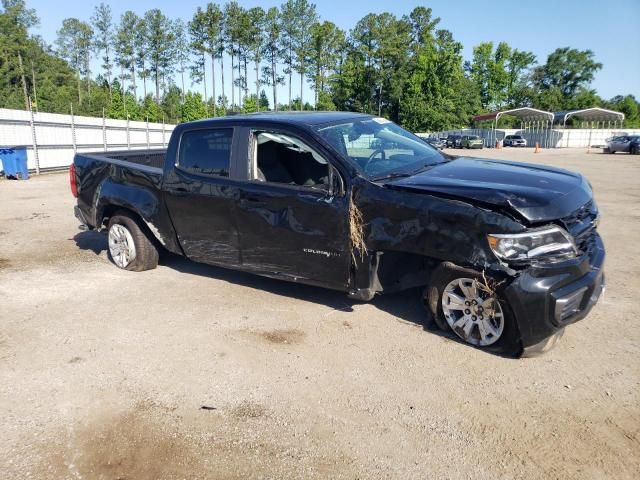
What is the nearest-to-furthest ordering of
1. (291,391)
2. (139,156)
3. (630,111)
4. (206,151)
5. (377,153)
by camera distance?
1. (291,391)
2. (377,153)
3. (206,151)
4. (139,156)
5. (630,111)

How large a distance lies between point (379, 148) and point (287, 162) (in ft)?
2.89

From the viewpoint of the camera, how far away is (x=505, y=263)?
134 inches

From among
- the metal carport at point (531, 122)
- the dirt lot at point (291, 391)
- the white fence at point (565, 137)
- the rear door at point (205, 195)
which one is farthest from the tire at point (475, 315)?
the white fence at point (565, 137)

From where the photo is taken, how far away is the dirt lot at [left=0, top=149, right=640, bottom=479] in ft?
8.58

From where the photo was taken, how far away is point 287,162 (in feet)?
15.1

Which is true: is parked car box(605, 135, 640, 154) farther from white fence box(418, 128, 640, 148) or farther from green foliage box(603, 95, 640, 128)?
green foliage box(603, 95, 640, 128)

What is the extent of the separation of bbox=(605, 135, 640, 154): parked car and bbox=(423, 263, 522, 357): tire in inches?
1513

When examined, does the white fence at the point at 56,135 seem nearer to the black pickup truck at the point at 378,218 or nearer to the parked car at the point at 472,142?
the black pickup truck at the point at 378,218

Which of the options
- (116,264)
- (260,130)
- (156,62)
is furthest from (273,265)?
(156,62)

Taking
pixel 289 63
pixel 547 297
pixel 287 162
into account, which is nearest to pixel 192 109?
pixel 289 63

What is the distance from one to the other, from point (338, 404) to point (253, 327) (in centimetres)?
138

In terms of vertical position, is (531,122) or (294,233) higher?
(531,122)

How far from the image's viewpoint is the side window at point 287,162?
4.30m

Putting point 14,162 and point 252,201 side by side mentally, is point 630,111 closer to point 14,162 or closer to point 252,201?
point 14,162
